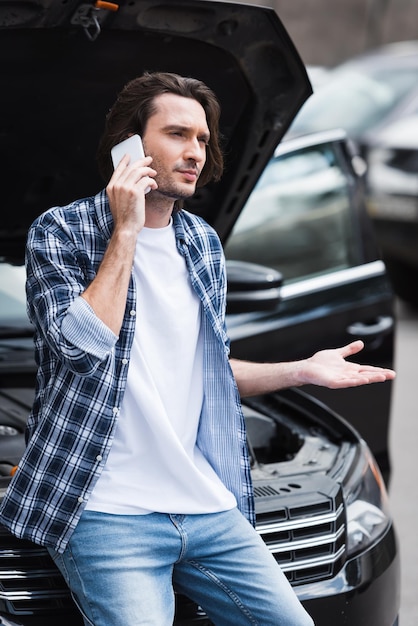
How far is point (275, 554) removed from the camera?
2846 mm

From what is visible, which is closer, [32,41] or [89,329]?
[89,329]

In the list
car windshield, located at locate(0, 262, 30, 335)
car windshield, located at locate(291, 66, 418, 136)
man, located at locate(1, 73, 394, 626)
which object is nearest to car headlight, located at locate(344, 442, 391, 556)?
man, located at locate(1, 73, 394, 626)

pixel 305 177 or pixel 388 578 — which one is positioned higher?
pixel 305 177

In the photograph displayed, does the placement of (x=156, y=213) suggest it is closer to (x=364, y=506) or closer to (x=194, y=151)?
(x=194, y=151)

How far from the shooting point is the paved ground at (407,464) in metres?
4.32

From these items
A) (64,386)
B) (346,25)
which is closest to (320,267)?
(64,386)

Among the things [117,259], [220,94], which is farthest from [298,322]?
[117,259]

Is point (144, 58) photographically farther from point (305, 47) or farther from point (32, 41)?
→ point (305, 47)

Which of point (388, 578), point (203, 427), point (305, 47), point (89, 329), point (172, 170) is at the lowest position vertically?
point (388, 578)

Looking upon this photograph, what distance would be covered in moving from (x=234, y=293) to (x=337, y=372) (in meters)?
1.32

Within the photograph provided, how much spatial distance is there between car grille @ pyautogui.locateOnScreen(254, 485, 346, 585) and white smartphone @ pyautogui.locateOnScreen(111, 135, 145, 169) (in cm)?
95

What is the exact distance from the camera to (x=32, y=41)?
2963 millimetres

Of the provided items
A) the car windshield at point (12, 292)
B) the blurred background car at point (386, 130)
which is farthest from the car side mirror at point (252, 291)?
the blurred background car at point (386, 130)

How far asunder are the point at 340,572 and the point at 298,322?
1.65 meters
